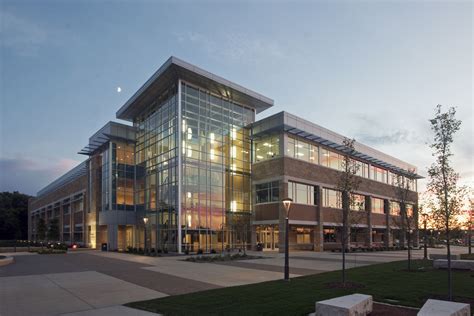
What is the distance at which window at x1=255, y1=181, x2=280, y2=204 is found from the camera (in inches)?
1640

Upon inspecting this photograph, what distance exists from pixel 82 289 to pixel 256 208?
31.0 metres

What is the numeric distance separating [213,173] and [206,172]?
1.10 m

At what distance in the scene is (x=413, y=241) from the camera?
63062 mm

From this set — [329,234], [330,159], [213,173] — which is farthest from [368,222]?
[213,173]

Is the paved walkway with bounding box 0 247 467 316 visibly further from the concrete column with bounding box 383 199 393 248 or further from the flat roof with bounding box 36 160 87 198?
the concrete column with bounding box 383 199 393 248

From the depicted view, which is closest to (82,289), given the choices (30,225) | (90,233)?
(90,233)

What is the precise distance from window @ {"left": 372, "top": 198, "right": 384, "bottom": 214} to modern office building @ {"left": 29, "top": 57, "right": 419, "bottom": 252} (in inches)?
465

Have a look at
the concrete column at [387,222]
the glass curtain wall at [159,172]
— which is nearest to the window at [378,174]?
the concrete column at [387,222]

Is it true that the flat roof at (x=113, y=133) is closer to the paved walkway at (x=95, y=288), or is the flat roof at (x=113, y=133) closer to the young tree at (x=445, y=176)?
the paved walkway at (x=95, y=288)

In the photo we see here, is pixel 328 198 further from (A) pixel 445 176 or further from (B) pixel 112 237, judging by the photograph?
(A) pixel 445 176

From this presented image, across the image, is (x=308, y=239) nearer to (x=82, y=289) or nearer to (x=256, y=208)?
(x=256, y=208)

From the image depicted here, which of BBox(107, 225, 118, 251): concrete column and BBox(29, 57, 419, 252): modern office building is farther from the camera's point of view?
BBox(107, 225, 118, 251): concrete column

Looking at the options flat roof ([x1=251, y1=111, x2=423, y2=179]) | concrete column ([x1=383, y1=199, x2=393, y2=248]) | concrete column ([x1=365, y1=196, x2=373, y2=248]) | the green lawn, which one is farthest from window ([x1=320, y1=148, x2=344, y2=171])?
the green lawn

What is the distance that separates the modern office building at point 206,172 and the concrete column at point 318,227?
0.37 ft
